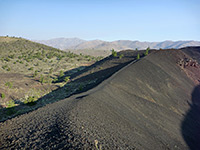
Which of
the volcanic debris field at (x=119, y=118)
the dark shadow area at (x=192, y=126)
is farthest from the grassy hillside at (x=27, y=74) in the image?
the dark shadow area at (x=192, y=126)

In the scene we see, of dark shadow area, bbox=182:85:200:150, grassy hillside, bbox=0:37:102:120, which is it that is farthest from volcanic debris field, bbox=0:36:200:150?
grassy hillside, bbox=0:37:102:120

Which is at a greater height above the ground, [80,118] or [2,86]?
[80,118]

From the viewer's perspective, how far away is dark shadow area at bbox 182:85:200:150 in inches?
503

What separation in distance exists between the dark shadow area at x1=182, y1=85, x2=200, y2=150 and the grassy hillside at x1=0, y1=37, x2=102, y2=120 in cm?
1826

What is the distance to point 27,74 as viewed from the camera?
37438mm

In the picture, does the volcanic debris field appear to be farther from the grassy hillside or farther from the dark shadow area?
the grassy hillside

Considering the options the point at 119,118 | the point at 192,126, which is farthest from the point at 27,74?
the point at 192,126

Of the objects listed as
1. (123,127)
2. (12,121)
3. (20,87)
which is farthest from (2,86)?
(123,127)

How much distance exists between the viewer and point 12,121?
11.8m

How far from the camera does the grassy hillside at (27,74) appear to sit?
22.9m

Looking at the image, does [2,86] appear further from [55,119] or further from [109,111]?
[109,111]

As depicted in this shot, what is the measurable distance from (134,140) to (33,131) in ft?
21.0

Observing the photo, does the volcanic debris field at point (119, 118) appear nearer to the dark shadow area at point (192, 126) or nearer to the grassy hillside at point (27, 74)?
the dark shadow area at point (192, 126)

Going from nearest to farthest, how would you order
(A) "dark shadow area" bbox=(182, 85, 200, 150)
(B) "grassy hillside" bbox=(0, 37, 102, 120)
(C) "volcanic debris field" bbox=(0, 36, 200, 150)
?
(C) "volcanic debris field" bbox=(0, 36, 200, 150)
(A) "dark shadow area" bbox=(182, 85, 200, 150)
(B) "grassy hillside" bbox=(0, 37, 102, 120)
